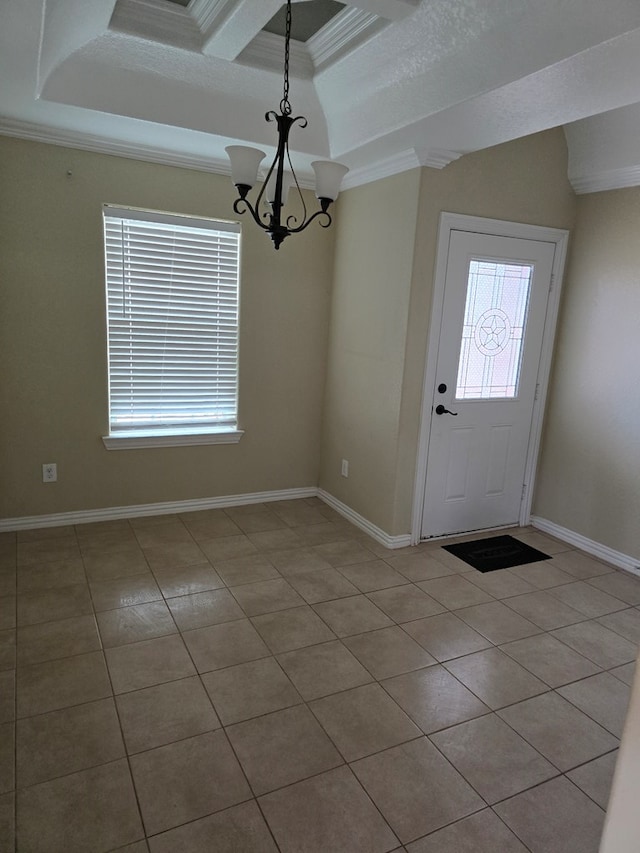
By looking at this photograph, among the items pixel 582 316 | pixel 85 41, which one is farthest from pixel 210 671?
pixel 582 316

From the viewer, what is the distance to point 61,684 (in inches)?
90.2

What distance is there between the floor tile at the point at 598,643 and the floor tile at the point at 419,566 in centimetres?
76

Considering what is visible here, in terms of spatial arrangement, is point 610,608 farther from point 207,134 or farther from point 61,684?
point 207,134

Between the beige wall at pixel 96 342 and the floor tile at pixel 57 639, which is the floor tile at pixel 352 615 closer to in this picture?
the floor tile at pixel 57 639

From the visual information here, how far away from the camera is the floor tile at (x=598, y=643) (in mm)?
2662

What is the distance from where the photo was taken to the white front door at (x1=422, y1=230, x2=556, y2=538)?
11.8 feet

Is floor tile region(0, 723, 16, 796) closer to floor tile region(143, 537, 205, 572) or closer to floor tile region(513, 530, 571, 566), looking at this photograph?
floor tile region(143, 537, 205, 572)

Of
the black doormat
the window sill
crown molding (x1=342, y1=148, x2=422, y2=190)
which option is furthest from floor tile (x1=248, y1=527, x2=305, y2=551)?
crown molding (x1=342, y1=148, x2=422, y2=190)

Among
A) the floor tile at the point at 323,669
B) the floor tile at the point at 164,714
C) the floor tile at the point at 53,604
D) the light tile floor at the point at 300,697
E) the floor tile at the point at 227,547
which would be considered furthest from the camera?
the floor tile at the point at 227,547

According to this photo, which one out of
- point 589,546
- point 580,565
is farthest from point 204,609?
point 589,546

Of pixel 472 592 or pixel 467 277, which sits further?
pixel 467 277

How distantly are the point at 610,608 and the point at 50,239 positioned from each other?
3855mm

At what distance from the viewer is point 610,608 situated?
10.3ft

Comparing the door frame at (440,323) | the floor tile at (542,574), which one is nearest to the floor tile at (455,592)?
the floor tile at (542,574)
